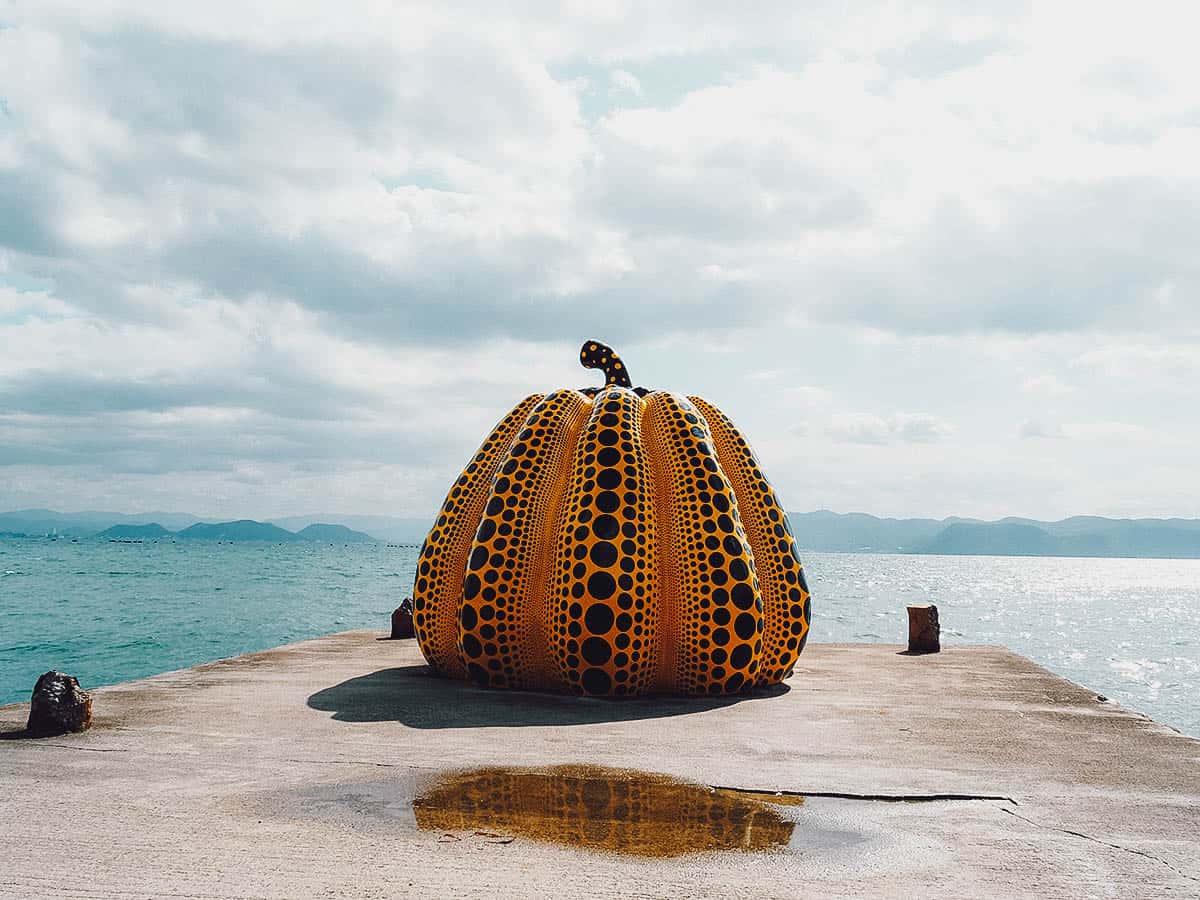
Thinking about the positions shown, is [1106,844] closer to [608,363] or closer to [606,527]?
[606,527]

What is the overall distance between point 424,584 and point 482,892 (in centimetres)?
667

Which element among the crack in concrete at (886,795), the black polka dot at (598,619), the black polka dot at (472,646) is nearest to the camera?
the crack in concrete at (886,795)

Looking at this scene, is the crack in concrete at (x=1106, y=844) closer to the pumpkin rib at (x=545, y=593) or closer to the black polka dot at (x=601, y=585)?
the black polka dot at (x=601, y=585)

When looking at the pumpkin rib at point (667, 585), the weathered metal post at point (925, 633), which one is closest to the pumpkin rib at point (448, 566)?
the pumpkin rib at point (667, 585)

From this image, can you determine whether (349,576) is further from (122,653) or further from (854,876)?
(854,876)

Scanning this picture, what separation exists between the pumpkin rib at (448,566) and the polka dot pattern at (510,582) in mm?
483

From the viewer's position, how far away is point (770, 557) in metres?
10.4

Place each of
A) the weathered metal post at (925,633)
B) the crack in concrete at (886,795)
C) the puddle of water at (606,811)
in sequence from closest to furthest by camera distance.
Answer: the puddle of water at (606,811) < the crack in concrete at (886,795) < the weathered metal post at (925,633)

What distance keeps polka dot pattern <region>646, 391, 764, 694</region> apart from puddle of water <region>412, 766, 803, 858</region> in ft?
10.2

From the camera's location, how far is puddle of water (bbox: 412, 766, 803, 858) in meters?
4.91

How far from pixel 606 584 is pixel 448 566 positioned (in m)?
2.09

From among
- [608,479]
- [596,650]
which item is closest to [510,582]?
[596,650]

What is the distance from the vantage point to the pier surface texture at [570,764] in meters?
4.37

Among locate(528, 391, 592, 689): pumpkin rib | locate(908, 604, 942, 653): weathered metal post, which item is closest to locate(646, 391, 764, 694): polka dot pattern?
locate(528, 391, 592, 689): pumpkin rib
